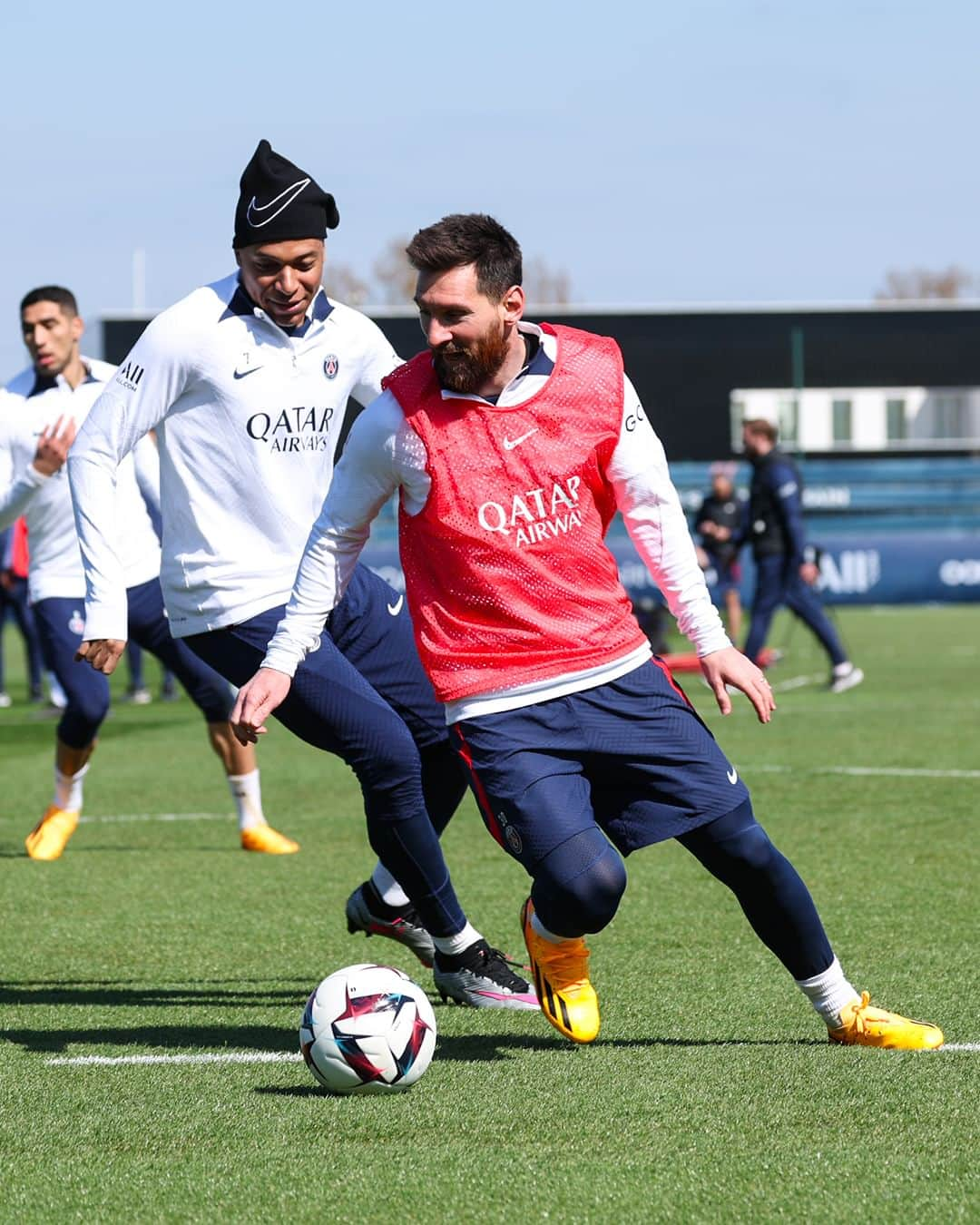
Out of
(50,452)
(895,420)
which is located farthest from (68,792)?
(895,420)

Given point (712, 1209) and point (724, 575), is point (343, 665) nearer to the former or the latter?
point (712, 1209)

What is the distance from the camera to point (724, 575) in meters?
23.9

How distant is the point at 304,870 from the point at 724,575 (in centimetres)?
1607

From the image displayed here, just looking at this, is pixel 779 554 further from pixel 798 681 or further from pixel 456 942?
pixel 456 942

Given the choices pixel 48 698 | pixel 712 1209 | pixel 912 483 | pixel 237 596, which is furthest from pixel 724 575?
pixel 712 1209

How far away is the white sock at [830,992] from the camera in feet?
16.4

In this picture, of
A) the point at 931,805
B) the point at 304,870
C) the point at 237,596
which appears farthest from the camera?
the point at 931,805

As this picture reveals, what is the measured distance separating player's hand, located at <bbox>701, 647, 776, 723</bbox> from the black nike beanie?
1813mm

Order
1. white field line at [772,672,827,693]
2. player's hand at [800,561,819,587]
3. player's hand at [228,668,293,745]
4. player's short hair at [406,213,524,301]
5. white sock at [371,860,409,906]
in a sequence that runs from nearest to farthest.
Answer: player's short hair at [406,213,524,301], player's hand at [228,668,293,745], white sock at [371,860,409,906], player's hand at [800,561,819,587], white field line at [772,672,827,693]

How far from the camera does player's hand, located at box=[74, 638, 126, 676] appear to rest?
564 centimetres

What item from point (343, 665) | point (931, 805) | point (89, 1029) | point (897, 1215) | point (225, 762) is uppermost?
point (343, 665)

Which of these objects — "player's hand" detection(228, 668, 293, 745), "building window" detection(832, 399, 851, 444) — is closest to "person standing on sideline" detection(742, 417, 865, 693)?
"player's hand" detection(228, 668, 293, 745)

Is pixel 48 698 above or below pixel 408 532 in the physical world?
below

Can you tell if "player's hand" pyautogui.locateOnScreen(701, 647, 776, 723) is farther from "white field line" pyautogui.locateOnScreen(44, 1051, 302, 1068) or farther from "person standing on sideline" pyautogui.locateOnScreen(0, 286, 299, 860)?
"person standing on sideline" pyautogui.locateOnScreen(0, 286, 299, 860)
